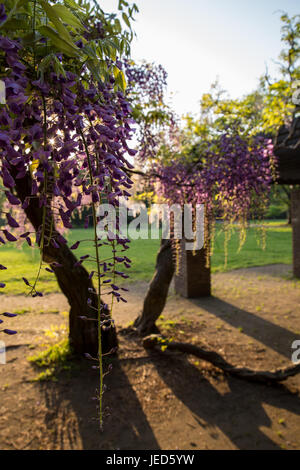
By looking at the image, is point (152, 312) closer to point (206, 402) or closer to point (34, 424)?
point (206, 402)

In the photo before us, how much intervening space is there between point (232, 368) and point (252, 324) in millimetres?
2242

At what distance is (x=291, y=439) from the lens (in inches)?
120

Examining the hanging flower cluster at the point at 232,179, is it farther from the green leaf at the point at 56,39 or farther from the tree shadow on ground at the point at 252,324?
the green leaf at the point at 56,39

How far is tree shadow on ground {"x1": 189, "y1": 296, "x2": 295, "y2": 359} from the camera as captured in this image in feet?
17.4

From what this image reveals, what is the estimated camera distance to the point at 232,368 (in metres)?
4.12

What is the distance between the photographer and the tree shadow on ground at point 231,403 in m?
3.12

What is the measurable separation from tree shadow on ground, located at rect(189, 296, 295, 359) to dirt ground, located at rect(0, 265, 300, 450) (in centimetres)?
2

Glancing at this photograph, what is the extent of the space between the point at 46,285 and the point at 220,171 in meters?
7.39

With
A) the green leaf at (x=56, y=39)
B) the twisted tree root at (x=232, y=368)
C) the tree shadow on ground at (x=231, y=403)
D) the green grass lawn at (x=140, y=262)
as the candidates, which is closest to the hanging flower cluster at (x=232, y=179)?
the twisted tree root at (x=232, y=368)

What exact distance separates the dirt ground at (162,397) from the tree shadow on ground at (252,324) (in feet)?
0.06

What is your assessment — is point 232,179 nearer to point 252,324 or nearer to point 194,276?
point 252,324

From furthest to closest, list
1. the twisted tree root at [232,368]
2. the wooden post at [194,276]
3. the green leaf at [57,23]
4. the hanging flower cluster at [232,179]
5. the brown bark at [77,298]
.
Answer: the wooden post at [194,276]
the brown bark at [77,298]
the twisted tree root at [232,368]
the hanging flower cluster at [232,179]
the green leaf at [57,23]
